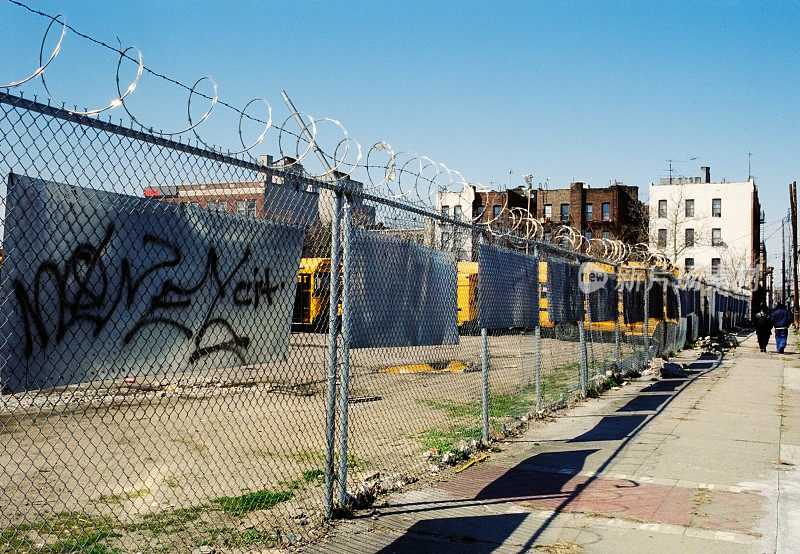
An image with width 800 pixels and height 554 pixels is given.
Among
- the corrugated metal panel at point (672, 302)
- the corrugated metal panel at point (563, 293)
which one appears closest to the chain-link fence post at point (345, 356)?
the corrugated metal panel at point (563, 293)

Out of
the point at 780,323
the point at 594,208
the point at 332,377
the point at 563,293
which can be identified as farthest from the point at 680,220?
the point at 332,377

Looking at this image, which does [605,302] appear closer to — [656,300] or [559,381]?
[559,381]

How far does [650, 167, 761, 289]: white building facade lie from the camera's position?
76.2 m

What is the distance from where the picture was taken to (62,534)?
16.8ft

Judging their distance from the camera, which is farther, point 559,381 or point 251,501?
point 559,381

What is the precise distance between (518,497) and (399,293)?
2146 mm

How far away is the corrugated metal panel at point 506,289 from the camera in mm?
8445

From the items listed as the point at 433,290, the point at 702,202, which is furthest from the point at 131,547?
the point at 702,202

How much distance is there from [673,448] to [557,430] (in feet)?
5.24

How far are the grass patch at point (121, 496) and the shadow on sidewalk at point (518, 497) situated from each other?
226 centimetres

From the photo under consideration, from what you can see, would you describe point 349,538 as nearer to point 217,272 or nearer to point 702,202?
point 217,272

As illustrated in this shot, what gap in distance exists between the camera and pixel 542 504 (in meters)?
6.04

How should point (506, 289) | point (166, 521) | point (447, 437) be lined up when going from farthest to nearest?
point (506, 289) → point (447, 437) → point (166, 521)

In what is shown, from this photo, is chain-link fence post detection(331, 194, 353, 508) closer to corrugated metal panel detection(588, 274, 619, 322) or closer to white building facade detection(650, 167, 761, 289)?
corrugated metal panel detection(588, 274, 619, 322)
